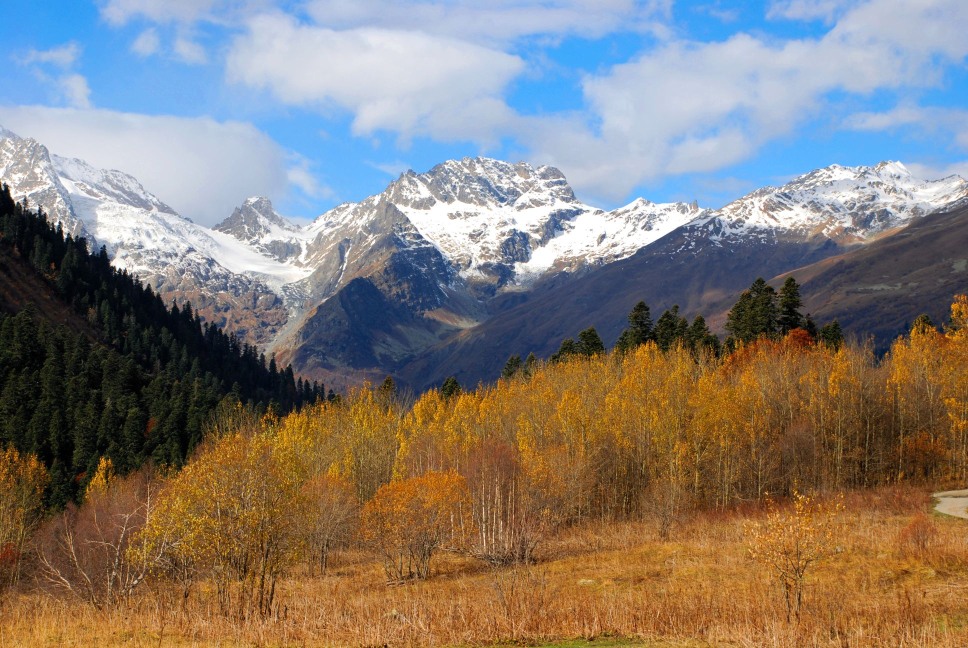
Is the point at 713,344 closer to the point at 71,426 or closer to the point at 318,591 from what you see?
the point at 318,591

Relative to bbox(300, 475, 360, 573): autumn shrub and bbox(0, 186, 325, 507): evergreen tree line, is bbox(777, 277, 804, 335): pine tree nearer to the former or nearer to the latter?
bbox(300, 475, 360, 573): autumn shrub

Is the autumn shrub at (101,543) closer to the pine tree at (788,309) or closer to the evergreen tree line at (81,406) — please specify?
the evergreen tree line at (81,406)

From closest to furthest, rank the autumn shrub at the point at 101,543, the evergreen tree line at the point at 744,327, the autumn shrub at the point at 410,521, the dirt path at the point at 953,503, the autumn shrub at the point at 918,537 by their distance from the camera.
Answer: the autumn shrub at the point at 101,543, the autumn shrub at the point at 918,537, the dirt path at the point at 953,503, the autumn shrub at the point at 410,521, the evergreen tree line at the point at 744,327

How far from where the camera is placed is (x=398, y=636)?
2247 centimetres

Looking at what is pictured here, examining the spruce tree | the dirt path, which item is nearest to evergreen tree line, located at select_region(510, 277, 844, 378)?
the spruce tree

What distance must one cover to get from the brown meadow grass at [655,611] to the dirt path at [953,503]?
146cm

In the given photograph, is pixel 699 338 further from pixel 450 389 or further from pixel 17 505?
pixel 17 505

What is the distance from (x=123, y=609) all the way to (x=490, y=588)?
20.4 meters

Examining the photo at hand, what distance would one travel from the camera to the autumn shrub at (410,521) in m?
51.4

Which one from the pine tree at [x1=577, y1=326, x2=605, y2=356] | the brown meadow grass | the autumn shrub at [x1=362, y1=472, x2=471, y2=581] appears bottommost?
the autumn shrub at [x1=362, y1=472, x2=471, y2=581]

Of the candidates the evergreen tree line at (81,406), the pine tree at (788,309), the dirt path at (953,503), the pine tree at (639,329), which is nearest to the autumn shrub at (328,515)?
the dirt path at (953,503)

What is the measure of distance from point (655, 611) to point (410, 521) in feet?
92.8

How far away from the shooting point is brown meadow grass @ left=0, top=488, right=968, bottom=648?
2194 cm

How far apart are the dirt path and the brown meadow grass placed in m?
1.46
